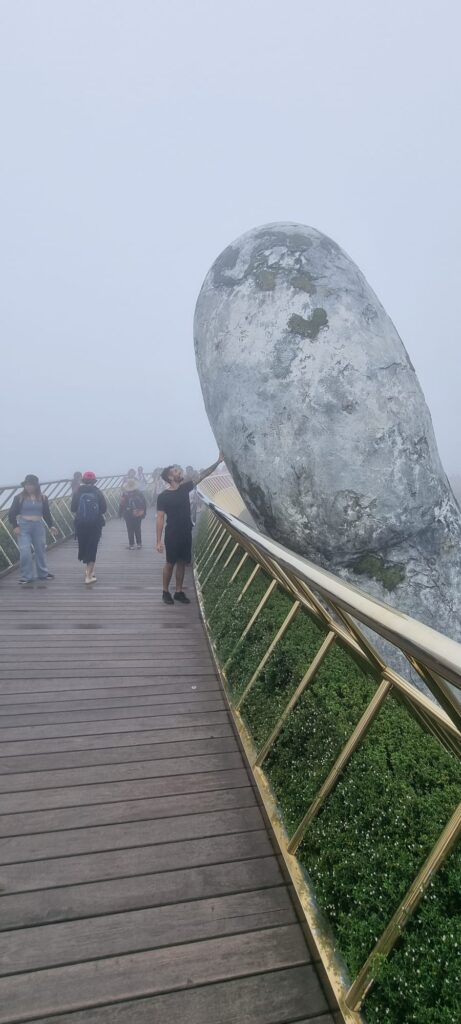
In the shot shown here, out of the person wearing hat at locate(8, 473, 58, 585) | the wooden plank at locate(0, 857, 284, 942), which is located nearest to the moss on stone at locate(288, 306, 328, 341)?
the person wearing hat at locate(8, 473, 58, 585)

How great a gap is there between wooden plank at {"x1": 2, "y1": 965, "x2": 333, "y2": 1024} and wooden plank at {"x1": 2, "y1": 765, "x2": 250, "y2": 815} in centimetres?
115

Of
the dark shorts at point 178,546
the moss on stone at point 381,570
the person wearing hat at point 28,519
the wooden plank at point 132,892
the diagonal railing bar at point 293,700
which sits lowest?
the person wearing hat at point 28,519

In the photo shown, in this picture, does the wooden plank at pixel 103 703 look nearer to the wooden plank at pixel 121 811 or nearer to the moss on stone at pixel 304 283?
the wooden plank at pixel 121 811

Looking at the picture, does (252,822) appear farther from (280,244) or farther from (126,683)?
(280,244)

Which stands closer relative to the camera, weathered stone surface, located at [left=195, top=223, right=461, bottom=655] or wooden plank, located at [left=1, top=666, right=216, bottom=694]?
wooden plank, located at [left=1, top=666, right=216, bottom=694]

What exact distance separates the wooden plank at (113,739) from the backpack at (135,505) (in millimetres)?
8645

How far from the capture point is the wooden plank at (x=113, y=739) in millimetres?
3582

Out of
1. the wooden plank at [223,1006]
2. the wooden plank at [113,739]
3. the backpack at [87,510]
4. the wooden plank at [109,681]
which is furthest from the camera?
the backpack at [87,510]

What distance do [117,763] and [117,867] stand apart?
2.98ft

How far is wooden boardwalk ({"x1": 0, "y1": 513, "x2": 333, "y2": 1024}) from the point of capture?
78.3 inches

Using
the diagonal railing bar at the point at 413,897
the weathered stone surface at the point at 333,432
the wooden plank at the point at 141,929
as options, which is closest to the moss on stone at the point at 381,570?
the weathered stone surface at the point at 333,432

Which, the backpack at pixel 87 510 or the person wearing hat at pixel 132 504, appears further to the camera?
the person wearing hat at pixel 132 504

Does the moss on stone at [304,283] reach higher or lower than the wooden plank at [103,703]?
higher

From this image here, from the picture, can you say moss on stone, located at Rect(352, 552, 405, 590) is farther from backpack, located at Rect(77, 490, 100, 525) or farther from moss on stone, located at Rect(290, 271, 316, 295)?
backpack, located at Rect(77, 490, 100, 525)
